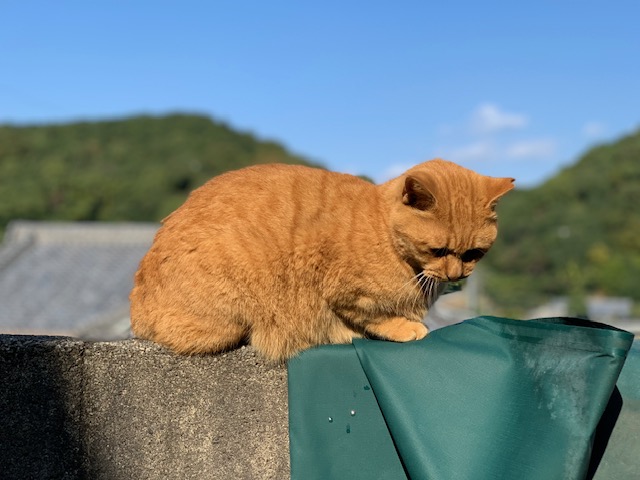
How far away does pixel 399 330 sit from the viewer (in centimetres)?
266

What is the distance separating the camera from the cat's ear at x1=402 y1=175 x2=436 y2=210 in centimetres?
254

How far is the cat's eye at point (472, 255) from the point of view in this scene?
2709 millimetres

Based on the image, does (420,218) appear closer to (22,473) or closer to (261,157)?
(22,473)

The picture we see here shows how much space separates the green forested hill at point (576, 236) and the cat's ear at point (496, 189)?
143 ft

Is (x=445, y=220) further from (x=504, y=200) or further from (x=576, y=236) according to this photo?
(x=576, y=236)

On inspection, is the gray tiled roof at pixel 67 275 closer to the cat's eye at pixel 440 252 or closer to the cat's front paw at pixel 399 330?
the cat's front paw at pixel 399 330

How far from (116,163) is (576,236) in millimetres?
35166

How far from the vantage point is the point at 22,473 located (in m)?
2.20

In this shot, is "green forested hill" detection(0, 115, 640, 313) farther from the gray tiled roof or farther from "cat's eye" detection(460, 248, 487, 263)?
"cat's eye" detection(460, 248, 487, 263)

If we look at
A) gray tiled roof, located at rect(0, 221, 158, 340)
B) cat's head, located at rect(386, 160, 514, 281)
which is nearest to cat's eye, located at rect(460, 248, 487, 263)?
cat's head, located at rect(386, 160, 514, 281)

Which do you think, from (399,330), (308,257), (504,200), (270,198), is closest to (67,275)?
(270,198)

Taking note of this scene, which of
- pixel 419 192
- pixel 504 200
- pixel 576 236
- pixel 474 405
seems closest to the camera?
pixel 474 405

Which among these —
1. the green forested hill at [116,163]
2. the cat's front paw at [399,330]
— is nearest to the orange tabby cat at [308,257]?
the cat's front paw at [399,330]

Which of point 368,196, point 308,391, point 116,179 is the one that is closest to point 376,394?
point 308,391
